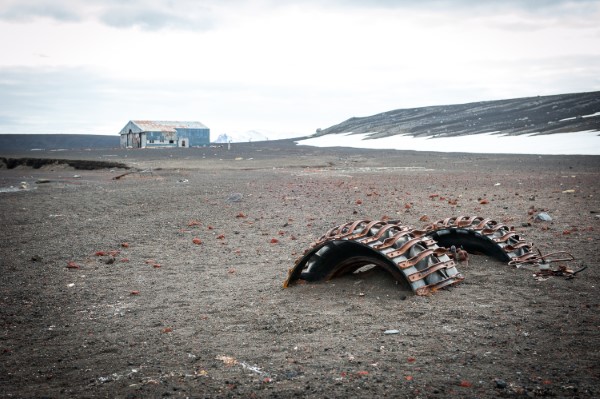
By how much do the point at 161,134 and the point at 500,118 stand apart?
38.1 meters

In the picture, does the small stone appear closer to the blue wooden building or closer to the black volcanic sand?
the black volcanic sand

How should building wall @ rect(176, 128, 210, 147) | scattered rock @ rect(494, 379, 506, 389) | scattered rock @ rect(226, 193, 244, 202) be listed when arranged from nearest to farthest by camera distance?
scattered rock @ rect(494, 379, 506, 389)
scattered rock @ rect(226, 193, 244, 202)
building wall @ rect(176, 128, 210, 147)

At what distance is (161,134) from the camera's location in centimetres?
6444

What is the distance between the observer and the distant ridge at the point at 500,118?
47.0 m

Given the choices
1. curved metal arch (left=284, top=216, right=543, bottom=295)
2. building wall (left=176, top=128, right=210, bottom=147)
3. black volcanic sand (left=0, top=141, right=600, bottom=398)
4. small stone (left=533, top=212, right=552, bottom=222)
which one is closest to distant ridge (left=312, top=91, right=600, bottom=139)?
building wall (left=176, top=128, right=210, bottom=147)

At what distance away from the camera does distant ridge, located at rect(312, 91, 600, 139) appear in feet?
154

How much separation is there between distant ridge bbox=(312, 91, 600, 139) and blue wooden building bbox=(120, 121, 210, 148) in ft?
72.1

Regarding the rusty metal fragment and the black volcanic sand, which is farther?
the rusty metal fragment

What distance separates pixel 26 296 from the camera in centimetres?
558

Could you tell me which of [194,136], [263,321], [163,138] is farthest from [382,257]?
[194,136]

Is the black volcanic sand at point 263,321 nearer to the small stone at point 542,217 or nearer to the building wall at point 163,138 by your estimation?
the small stone at point 542,217

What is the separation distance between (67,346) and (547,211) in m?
9.03

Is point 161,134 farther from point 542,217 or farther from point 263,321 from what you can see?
point 263,321

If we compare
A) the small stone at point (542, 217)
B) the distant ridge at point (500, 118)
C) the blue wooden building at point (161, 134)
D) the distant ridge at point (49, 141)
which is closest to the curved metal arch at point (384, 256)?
the small stone at point (542, 217)
